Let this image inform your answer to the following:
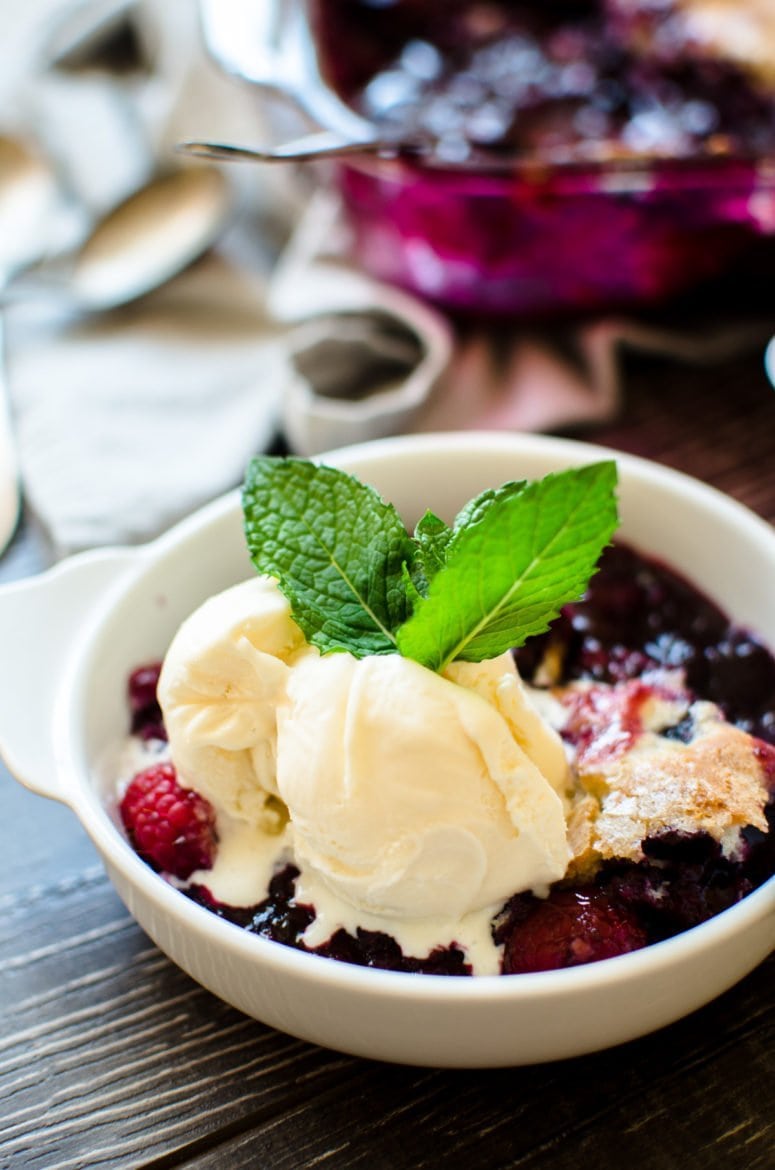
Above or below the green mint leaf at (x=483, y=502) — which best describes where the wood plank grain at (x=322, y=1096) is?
below

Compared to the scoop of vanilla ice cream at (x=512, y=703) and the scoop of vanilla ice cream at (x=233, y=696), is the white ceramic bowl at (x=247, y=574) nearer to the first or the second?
the scoop of vanilla ice cream at (x=233, y=696)

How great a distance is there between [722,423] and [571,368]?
0.25m

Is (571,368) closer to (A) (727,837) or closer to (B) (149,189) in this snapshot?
(B) (149,189)

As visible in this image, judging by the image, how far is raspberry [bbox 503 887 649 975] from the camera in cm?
101

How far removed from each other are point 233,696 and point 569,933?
36cm

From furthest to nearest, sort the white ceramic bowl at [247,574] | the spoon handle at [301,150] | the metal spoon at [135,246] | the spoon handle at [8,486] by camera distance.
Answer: the metal spoon at [135,246] → the spoon handle at [8,486] → the spoon handle at [301,150] → the white ceramic bowl at [247,574]

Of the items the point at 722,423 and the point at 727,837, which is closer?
the point at 727,837

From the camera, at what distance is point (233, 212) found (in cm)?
214

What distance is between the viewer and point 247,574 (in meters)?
1.40

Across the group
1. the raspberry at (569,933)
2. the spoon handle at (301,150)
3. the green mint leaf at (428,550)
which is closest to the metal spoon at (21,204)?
the spoon handle at (301,150)

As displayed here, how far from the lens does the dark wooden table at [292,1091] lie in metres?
1.06

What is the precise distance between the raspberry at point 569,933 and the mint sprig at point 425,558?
23cm

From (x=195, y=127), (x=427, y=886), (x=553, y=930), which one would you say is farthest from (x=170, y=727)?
(x=195, y=127)

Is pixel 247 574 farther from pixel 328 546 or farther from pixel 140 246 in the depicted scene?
pixel 140 246
